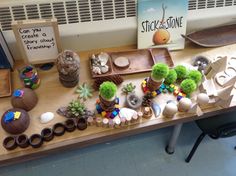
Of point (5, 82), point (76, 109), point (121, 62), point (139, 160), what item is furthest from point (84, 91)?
point (139, 160)

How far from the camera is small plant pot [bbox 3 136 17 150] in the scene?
845mm

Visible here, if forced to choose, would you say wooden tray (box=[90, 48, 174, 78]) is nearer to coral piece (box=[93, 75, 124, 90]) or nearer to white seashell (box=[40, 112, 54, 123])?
coral piece (box=[93, 75, 124, 90])

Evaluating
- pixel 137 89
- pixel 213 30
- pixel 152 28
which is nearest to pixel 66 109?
pixel 137 89

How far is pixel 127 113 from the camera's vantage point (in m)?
0.93

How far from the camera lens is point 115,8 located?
1.07 metres

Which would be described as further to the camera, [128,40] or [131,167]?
[131,167]

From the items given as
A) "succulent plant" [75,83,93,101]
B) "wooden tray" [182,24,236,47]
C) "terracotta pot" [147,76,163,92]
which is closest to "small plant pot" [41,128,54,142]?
"succulent plant" [75,83,93,101]

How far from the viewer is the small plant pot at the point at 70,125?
0.90 m

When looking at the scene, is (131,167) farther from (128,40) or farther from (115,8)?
(115,8)

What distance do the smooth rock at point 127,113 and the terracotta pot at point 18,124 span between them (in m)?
0.33

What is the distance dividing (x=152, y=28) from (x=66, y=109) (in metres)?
0.51

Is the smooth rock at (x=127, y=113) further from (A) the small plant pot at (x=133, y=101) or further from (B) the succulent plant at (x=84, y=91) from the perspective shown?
(B) the succulent plant at (x=84, y=91)

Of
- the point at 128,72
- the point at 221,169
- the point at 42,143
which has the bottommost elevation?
the point at 221,169

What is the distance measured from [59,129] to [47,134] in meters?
0.05
